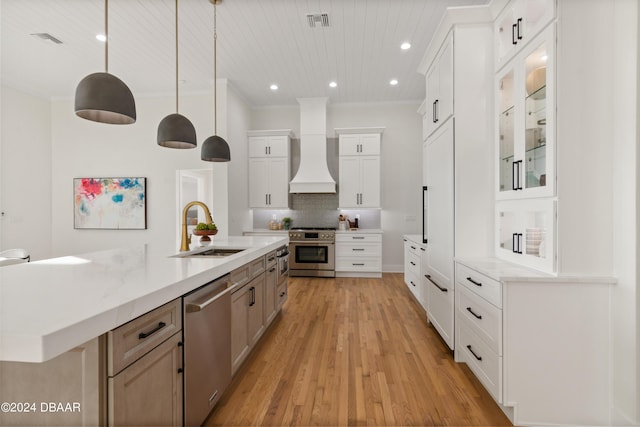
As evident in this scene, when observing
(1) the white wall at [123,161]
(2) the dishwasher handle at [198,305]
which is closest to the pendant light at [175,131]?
(2) the dishwasher handle at [198,305]

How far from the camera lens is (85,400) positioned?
39.7 inches

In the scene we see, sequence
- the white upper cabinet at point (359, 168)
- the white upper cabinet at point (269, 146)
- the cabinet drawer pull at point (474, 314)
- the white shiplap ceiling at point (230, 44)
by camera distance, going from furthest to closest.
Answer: the white upper cabinet at point (269, 146) → the white upper cabinet at point (359, 168) → the white shiplap ceiling at point (230, 44) → the cabinet drawer pull at point (474, 314)

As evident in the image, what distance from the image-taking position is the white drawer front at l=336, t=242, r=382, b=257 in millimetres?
5477

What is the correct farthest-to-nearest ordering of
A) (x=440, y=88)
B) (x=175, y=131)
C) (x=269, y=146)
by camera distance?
(x=269, y=146), (x=440, y=88), (x=175, y=131)


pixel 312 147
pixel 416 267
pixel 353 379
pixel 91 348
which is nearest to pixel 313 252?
pixel 312 147

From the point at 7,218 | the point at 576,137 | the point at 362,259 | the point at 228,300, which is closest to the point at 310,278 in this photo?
the point at 362,259

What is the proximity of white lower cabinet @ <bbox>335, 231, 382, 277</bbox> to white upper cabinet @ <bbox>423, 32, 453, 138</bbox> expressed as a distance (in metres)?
2.57

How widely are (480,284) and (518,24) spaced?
1.84 m

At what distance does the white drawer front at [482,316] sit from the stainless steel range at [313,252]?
319 cm

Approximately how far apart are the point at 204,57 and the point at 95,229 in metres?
3.84

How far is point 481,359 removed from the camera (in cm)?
203

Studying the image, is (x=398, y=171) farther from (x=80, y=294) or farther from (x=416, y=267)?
(x=80, y=294)

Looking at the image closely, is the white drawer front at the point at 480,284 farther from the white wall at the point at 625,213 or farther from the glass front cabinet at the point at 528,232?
the white wall at the point at 625,213

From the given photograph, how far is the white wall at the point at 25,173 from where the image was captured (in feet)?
16.0
